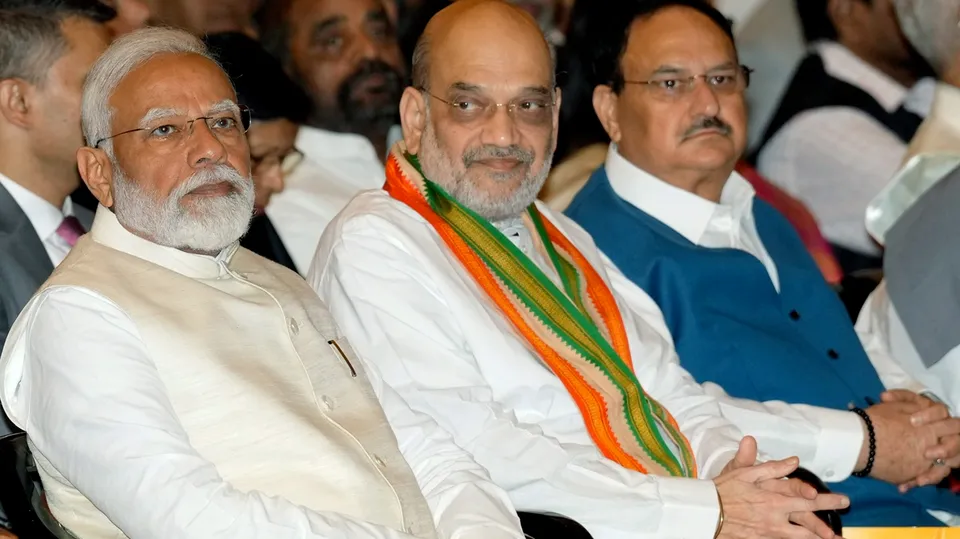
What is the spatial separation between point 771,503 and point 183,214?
4.82ft

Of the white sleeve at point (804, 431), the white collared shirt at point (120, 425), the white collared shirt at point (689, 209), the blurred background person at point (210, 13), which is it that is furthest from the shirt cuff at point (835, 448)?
the blurred background person at point (210, 13)

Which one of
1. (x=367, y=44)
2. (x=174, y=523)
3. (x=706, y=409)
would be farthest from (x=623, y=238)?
(x=367, y=44)

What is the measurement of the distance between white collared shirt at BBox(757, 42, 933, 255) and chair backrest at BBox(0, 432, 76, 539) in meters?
4.07

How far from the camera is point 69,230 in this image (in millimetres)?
4000

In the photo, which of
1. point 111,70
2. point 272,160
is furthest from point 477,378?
point 272,160

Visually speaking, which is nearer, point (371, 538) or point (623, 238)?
point (371, 538)

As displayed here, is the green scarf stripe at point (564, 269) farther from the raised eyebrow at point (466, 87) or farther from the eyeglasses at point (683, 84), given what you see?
the eyeglasses at point (683, 84)

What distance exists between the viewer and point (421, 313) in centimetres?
327

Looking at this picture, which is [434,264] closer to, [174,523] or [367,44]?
[174,523]

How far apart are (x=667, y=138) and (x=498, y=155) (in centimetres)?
74

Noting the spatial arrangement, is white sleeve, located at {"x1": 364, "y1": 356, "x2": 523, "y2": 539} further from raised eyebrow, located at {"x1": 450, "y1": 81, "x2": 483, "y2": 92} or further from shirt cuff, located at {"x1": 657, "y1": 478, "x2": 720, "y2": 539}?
raised eyebrow, located at {"x1": 450, "y1": 81, "x2": 483, "y2": 92}

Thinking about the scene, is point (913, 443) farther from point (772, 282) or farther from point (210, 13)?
point (210, 13)

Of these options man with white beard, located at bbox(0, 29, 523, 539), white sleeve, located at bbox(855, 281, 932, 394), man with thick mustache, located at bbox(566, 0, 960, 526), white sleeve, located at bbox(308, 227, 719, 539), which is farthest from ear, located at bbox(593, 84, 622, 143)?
man with white beard, located at bbox(0, 29, 523, 539)

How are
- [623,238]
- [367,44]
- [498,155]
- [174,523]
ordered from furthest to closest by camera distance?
1. [367,44]
2. [623,238]
3. [498,155]
4. [174,523]
